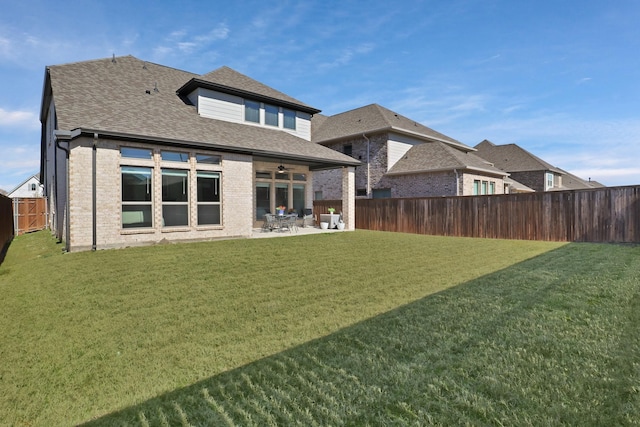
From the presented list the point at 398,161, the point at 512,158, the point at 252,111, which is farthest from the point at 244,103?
the point at 512,158

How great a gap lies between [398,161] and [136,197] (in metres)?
16.9

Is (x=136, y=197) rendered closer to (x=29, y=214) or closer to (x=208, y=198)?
(x=208, y=198)

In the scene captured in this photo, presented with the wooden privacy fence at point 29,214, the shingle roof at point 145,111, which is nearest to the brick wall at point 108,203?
the shingle roof at point 145,111

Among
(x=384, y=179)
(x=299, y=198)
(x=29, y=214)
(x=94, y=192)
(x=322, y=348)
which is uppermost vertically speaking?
(x=384, y=179)

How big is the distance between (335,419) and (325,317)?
1.92m

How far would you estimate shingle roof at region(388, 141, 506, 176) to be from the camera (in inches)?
748

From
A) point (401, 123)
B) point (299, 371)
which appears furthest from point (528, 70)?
point (299, 371)

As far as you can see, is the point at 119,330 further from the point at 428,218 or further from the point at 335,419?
the point at 428,218

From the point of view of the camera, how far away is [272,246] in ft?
33.4

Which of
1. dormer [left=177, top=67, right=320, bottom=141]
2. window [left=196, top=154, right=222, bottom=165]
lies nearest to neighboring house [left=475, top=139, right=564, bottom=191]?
dormer [left=177, top=67, right=320, bottom=141]

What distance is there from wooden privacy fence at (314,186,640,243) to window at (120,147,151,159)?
39.7 feet

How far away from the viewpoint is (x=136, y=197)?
9742 millimetres

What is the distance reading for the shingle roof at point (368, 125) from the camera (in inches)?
855

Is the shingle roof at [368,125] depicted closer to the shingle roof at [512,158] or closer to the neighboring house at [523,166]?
the shingle roof at [512,158]
